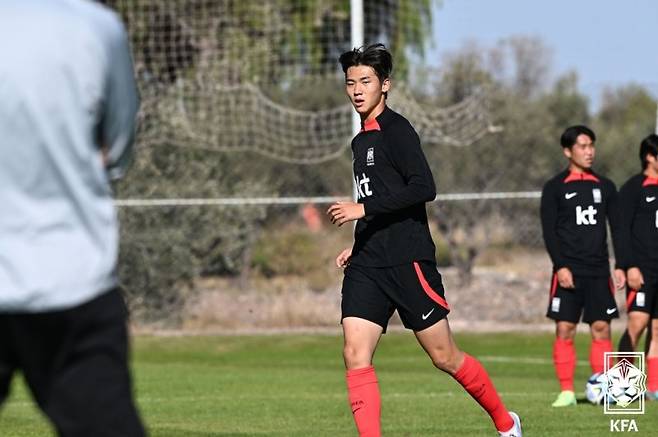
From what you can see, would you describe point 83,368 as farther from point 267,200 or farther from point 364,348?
point 267,200

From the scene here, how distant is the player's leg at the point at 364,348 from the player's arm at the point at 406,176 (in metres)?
0.47

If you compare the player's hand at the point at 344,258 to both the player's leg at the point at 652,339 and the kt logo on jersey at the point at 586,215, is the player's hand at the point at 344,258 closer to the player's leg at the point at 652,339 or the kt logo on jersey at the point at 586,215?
the kt logo on jersey at the point at 586,215

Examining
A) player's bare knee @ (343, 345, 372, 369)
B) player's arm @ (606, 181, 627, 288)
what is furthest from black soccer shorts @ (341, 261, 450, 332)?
player's arm @ (606, 181, 627, 288)

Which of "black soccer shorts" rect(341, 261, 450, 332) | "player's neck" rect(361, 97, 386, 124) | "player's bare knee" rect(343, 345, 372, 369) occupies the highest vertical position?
"player's neck" rect(361, 97, 386, 124)

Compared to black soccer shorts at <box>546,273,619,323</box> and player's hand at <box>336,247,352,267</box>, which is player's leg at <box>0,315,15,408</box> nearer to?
player's hand at <box>336,247,352,267</box>

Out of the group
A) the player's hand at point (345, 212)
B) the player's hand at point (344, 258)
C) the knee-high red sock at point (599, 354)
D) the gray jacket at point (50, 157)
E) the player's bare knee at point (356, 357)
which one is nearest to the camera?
the gray jacket at point (50, 157)

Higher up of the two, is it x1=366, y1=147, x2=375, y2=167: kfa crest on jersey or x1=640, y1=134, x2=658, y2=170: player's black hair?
x1=366, y1=147, x2=375, y2=167: kfa crest on jersey

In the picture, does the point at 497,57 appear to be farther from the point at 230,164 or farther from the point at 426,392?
the point at 426,392

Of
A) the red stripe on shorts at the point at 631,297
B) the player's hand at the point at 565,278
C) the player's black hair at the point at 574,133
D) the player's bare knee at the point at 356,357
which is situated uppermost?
the player's black hair at the point at 574,133

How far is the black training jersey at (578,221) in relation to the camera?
1172 centimetres

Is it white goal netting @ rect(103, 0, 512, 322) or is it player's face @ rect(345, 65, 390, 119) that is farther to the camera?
white goal netting @ rect(103, 0, 512, 322)

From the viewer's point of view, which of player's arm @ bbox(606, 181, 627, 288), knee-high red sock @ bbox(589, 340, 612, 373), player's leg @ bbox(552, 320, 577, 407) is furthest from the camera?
player's arm @ bbox(606, 181, 627, 288)

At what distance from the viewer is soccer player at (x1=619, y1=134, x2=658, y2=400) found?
481 inches

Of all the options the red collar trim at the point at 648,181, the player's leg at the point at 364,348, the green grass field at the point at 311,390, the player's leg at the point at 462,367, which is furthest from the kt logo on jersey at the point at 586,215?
the player's leg at the point at 364,348
